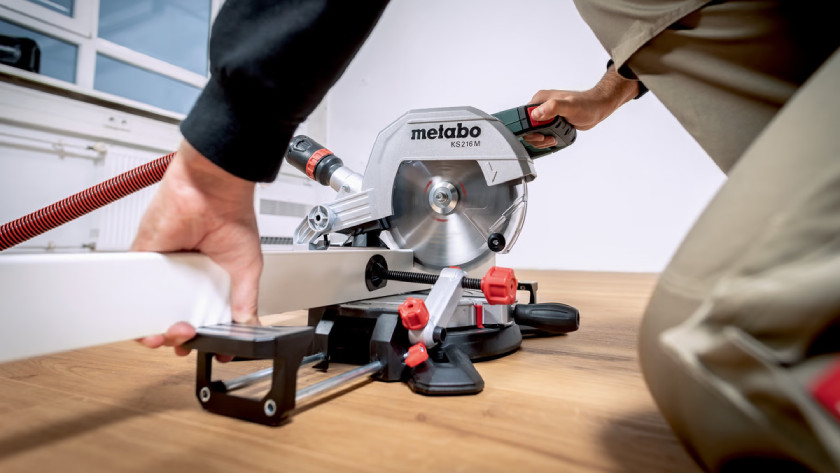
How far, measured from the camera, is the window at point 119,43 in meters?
2.66

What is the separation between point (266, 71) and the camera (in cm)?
47

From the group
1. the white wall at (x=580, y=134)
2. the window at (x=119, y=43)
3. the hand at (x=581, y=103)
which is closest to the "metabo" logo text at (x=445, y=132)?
the hand at (x=581, y=103)

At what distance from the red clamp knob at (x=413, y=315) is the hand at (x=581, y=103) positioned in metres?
0.53

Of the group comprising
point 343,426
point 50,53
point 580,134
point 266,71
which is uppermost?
point 50,53

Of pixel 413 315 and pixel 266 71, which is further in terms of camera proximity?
pixel 413 315

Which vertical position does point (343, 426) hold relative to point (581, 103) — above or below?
below

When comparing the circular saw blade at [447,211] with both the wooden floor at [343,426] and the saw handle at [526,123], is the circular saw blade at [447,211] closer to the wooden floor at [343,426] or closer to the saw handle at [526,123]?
the saw handle at [526,123]

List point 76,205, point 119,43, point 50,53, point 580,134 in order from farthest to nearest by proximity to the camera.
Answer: point 580,134 < point 119,43 < point 50,53 < point 76,205

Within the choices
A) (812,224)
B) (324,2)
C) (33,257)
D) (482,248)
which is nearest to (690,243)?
(812,224)

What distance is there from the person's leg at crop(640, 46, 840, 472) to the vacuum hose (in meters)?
0.91

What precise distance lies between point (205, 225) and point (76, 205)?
1.49 feet

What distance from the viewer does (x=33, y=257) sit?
462mm

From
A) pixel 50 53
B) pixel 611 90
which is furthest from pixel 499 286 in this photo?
pixel 50 53

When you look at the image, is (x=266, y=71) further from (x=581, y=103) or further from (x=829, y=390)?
(x=581, y=103)
